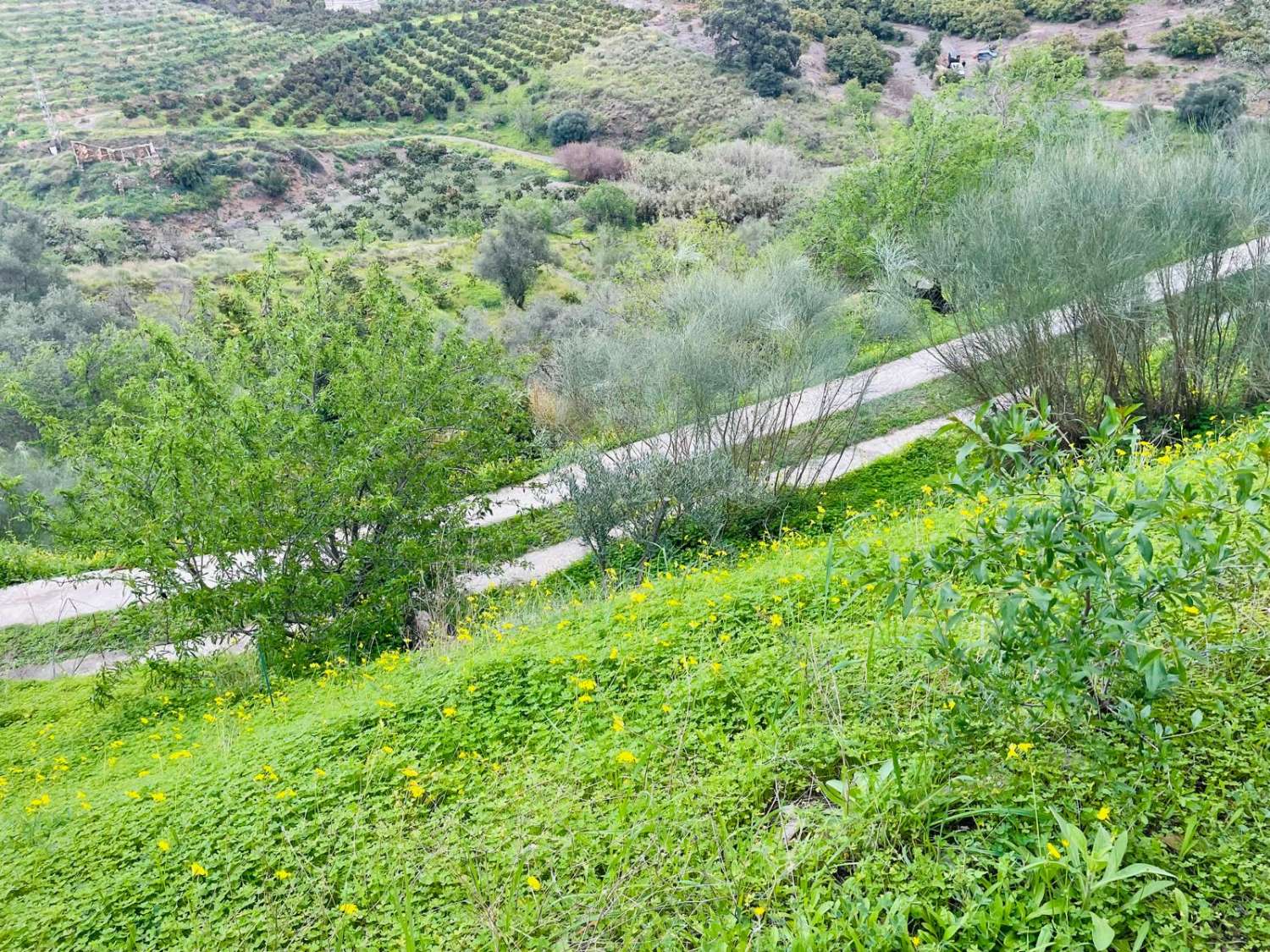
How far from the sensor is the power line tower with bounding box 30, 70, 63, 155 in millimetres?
41062

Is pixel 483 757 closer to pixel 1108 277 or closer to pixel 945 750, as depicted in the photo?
pixel 945 750

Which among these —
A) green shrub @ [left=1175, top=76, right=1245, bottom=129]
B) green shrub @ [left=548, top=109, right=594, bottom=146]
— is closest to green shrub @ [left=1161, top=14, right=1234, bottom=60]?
green shrub @ [left=1175, top=76, right=1245, bottom=129]

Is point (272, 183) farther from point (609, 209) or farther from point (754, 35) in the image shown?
point (754, 35)

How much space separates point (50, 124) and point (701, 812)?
5330cm

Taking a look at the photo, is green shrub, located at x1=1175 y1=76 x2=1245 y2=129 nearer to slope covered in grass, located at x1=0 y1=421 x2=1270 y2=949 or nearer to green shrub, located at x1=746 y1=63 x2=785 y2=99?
green shrub, located at x1=746 y1=63 x2=785 y2=99

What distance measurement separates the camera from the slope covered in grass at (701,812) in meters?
2.44

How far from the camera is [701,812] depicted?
3.02 m

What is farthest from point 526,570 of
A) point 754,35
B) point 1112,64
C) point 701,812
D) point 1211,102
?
point 754,35

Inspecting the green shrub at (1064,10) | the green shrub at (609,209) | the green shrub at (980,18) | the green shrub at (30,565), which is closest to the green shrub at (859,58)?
the green shrub at (980,18)

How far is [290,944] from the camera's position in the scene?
2840mm

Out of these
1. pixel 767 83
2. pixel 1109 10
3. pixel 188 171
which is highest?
pixel 188 171

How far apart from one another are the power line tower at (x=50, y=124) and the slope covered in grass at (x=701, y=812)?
47.4 meters

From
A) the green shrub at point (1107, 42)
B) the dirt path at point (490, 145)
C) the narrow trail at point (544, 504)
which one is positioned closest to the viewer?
the narrow trail at point (544, 504)

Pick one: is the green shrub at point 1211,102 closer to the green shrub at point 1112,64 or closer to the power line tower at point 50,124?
the green shrub at point 1112,64
